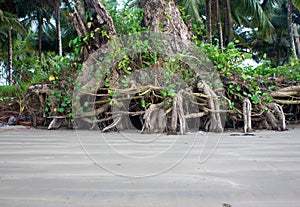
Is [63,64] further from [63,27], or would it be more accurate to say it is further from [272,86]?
[63,27]

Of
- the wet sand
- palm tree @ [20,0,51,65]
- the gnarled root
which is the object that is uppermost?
palm tree @ [20,0,51,65]

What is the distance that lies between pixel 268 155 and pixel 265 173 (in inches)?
15.4

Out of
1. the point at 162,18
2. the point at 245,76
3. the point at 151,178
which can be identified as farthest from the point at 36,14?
the point at 151,178

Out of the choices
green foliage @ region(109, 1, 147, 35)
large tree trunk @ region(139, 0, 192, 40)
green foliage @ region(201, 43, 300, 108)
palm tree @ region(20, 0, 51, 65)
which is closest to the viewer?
green foliage @ region(201, 43, 300, 108)

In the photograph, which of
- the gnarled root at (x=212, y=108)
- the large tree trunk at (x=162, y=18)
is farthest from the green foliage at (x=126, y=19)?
the gnarled root at (x=212, y=108)

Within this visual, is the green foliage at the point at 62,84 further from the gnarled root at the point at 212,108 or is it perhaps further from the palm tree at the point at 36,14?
the palm tree at the point at 36,14

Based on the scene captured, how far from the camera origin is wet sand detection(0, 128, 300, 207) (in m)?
0.77

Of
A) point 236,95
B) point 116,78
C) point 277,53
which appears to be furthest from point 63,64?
point 277,53

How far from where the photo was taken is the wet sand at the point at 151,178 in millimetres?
767

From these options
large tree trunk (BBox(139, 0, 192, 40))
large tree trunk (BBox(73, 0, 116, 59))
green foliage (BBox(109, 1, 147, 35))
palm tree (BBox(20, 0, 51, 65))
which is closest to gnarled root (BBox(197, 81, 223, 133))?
large tree trunk (BBox(139, 0, 192, 40))

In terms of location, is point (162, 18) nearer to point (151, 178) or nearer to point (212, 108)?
point (212, 108)

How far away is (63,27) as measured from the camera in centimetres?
1917

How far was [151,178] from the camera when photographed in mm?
993

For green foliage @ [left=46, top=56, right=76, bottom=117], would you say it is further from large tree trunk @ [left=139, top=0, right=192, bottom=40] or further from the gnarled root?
the gnarled root
